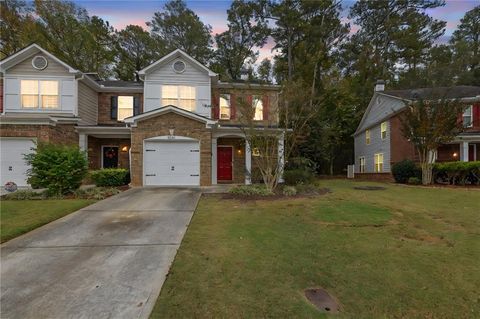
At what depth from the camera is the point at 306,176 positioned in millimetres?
12836

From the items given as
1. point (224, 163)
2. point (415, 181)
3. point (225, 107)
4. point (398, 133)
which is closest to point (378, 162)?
point (398, 133)

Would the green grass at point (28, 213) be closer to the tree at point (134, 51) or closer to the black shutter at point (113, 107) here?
the black shutter at point (113, 107)

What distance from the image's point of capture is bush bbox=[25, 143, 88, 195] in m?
9.38

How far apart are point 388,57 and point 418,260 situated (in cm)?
3149

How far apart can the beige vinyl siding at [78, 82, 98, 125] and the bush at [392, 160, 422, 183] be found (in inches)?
717

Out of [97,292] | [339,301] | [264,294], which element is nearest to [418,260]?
[339,301]

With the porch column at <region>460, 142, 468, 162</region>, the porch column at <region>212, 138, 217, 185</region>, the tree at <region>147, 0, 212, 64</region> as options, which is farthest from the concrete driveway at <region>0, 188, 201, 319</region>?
the tree at <region>147, 0, 212, 64</region>

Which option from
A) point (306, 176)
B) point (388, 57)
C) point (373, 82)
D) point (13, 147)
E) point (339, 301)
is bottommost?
point (339, 301)

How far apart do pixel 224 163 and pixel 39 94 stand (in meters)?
10.6

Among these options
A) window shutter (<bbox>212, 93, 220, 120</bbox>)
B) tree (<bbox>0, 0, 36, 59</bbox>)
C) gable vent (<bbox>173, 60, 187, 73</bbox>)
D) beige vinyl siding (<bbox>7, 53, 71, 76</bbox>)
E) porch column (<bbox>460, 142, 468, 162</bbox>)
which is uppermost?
tree (<bbox>0, 0, 36, 59</bbox>)

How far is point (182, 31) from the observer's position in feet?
94.1

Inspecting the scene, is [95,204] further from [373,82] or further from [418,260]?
[373,82]

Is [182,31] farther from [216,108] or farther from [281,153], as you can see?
[281,153]

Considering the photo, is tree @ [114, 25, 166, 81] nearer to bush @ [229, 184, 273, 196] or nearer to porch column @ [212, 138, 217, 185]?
porch column @ [212, 138, 217, 185]
